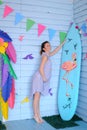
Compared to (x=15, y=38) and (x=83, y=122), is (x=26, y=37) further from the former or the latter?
(x=83, y=122)

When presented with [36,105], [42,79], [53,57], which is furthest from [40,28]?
[36,105]

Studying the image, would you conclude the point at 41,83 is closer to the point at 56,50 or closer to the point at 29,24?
the point at 56,50

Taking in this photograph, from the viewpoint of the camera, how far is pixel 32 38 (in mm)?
3656

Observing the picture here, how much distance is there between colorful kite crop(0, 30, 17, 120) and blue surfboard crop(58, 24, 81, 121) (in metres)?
0.89

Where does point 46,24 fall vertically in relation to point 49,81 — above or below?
above

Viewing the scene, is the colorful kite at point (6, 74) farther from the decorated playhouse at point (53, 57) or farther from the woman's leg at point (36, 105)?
the woman's leg at point (36, 105)

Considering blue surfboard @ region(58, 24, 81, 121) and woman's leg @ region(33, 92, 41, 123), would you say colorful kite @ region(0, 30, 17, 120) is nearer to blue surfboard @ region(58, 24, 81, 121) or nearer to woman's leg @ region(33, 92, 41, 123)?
woman's leg @ region(33, 92, 41, 123)

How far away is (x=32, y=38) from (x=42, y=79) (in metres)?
0.74

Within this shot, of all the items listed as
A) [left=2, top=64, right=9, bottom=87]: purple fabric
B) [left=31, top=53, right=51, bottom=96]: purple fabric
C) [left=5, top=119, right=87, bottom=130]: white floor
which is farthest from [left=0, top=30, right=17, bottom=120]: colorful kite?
[left=31, top=53, right=51, bottom=96]: purple fabric

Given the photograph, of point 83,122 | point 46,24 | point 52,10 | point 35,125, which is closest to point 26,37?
point 46,24

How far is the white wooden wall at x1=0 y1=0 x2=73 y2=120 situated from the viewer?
354 centimetres

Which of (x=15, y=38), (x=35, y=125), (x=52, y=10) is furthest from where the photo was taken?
(x=52, y=10)

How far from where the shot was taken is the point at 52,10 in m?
3.78

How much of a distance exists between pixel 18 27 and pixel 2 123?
157 cm
